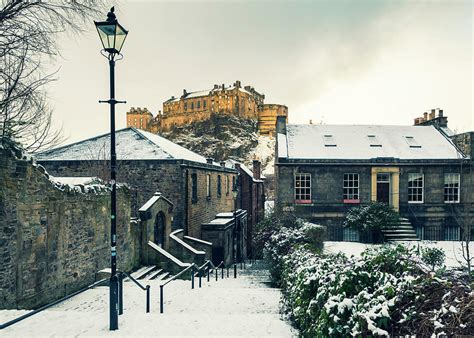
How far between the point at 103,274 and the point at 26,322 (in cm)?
534

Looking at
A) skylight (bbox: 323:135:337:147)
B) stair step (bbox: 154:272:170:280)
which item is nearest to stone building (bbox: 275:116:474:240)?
skylight (bbox: 323:135:337:147)

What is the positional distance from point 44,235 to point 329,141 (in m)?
20.5

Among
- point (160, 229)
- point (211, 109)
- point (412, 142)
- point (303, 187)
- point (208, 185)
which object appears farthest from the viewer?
point (211, 109)

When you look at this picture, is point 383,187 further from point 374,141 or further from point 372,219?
point 374,141

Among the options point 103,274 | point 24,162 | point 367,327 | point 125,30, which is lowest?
point 103,274

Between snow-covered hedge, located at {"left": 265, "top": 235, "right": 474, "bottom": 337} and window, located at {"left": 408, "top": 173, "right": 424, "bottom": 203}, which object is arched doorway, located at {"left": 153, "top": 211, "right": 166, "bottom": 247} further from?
window, located at {"left": 408, "top": 173, "right": 424, "bottom": 203}

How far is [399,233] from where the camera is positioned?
20.3 meters

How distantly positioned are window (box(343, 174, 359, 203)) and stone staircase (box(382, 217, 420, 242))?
10.5 ft

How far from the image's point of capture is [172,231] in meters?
19.4

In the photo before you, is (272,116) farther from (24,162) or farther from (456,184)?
(24,162)

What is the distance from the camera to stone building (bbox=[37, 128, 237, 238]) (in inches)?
763

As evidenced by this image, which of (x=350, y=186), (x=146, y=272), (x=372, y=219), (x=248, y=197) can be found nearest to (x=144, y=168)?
(x=146, y=272)

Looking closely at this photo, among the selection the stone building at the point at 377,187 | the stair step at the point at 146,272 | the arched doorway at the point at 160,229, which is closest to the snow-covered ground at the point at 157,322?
the stair step at the point at 146,272

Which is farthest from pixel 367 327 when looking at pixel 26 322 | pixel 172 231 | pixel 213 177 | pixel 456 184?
pixel 456 184
